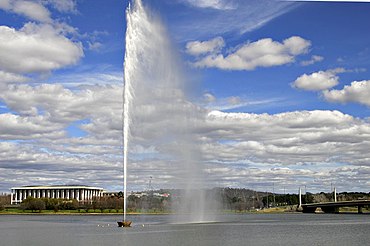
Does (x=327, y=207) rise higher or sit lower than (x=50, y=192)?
lower

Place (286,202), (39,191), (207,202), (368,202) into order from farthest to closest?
(286,202)
(39,191)
(368,202)
(207,202)

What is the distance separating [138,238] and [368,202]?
3050 inches

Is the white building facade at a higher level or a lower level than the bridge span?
higher

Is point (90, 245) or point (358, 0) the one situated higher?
point (358, 0)

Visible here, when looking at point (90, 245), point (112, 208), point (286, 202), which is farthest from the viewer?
point (286, 202)

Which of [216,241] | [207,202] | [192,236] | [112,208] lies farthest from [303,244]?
[112,208]

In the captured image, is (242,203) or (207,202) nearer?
(207,202)

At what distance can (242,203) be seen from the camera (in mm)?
132250

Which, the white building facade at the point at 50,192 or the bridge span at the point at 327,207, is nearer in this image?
the bridge span at the point at 327,207

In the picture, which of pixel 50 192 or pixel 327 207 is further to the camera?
pixel 50 192

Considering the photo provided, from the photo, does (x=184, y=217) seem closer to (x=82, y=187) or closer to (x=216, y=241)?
(x=216, y=241)

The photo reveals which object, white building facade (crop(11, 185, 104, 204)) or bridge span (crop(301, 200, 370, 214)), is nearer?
bridge span (crop(301, 200, 370, 214))

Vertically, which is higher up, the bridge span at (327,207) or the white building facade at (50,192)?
the white building facade at (50,192)

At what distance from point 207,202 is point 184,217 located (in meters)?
2.93
